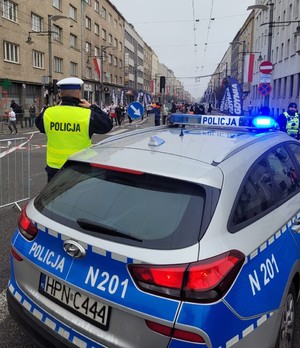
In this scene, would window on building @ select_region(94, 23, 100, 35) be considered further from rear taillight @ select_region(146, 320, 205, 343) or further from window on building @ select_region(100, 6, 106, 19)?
rear taillight @ select_region(146, 320, 205, 343)

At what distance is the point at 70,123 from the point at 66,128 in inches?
2.8

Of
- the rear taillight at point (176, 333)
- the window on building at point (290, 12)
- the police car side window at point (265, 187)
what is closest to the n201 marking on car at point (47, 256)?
the rear taillight at point (176, 333)

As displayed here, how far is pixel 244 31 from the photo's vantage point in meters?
76.4

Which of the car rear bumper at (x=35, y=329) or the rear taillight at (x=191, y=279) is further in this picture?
the car rear bumper at (x=35, y=329)

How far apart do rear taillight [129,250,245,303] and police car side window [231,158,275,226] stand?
0.30 metres

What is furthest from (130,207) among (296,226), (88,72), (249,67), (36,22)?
(88,72)

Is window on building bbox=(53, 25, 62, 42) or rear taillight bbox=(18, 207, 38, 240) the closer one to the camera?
rear taillight bbox=(18, 207, 38, 240)

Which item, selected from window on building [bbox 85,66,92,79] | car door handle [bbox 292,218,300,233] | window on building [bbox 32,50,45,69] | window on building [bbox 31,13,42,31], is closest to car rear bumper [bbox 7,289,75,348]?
car door handle [bbox 292,218,300,233]

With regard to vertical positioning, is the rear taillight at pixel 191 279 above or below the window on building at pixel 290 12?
below

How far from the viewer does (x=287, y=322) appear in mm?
2422

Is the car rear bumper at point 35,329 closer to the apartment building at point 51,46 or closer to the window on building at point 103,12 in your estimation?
the apartment building at point 51,46

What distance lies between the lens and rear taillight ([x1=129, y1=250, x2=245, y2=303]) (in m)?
1.71

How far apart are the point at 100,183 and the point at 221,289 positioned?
1.01 metres

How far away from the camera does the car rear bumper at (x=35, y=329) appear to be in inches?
80.2
